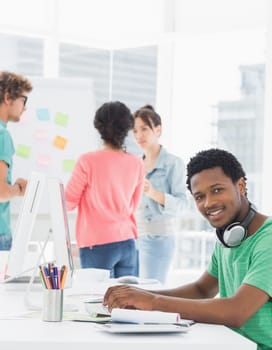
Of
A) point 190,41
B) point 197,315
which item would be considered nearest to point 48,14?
point 190,41

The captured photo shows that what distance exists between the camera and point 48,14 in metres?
5.10

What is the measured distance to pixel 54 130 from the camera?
15.2 feet

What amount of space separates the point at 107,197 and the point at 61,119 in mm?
1202

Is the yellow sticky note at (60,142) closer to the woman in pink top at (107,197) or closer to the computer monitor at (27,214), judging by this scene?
the woman in pink top at (107,197)

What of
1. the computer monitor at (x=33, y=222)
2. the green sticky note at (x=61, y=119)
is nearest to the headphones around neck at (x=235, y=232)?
the computer monitor at (x=33, y=222)

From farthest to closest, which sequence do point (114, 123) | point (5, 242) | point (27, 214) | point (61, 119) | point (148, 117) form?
point (61, 119) → point (148, 117) → point (114, 123) → point (5, 242) → point (27, 214)

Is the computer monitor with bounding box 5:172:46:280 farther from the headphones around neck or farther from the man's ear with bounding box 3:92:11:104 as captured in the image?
the man's ear with bounding box 3:92:11:104

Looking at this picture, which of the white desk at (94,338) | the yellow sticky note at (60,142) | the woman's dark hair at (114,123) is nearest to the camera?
the white desk at (94,338)

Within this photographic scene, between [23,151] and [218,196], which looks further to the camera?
[23,151]

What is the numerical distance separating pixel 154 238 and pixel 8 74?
1264 mm

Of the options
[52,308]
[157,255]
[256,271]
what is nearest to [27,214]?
[52,308]

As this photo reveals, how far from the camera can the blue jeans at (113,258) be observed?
362 cm

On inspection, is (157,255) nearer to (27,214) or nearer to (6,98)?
(6,98)

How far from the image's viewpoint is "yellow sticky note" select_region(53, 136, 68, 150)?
464 centimetres
